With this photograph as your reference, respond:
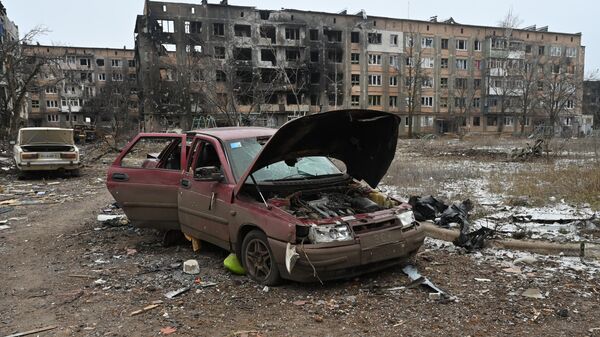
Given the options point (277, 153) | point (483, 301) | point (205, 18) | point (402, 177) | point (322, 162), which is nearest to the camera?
point (483, 301)

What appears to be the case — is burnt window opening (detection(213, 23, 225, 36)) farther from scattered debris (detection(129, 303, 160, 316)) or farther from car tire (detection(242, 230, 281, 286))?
scattered debris (detection(129, 303, 160, 316))

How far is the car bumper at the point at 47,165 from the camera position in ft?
50.6

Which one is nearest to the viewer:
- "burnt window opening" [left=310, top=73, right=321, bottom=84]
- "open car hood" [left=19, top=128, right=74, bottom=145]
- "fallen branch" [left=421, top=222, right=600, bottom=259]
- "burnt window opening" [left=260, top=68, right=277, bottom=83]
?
"fallen branch" [left=421, top=222, right=600, bottom=259]

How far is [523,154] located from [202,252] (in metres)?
18.2

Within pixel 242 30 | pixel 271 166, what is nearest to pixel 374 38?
pixel 242 30

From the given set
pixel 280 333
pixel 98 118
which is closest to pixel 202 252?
pixel 280 333

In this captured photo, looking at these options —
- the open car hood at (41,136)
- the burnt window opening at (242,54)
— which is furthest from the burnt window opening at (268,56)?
the open car hood at (41,136)

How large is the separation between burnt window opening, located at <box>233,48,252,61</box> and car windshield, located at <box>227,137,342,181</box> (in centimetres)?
5201

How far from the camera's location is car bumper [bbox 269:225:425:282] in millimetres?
4516

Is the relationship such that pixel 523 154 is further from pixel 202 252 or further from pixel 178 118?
pixel 178 118

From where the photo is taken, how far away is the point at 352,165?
21.0 ft

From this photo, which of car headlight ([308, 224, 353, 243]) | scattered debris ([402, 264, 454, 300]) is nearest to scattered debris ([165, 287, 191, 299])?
car headlight ([308, 224, 353, 243])

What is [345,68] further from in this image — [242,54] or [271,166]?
[271,166]

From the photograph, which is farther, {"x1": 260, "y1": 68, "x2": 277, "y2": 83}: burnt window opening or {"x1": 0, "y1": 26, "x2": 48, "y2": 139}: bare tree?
{"x1": 260, "y1": 68, "x2": 277, "y2": 83}: burnt window opening
